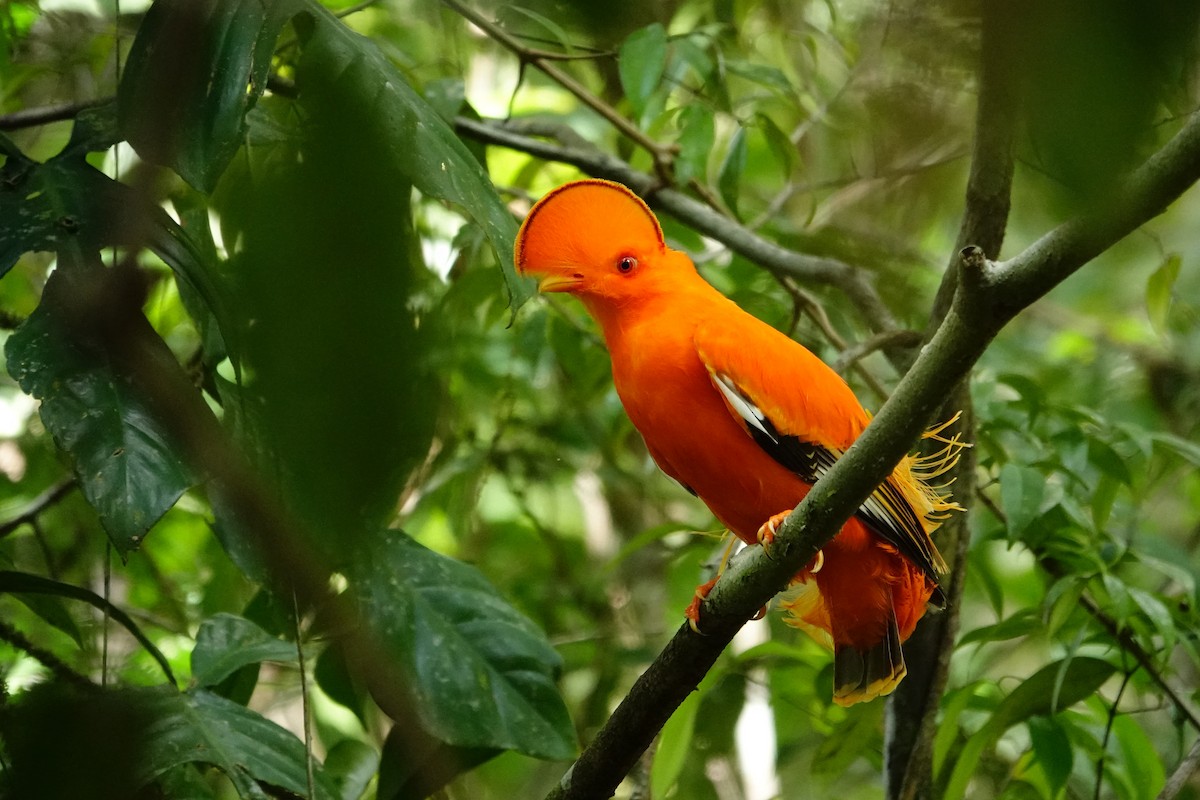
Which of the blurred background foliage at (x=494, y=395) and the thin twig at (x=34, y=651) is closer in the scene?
the blurred background foliage at (x=494, y=395)

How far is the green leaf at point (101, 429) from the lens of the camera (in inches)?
56.8

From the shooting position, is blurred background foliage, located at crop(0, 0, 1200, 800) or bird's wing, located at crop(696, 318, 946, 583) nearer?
blurred background foliage, located at crop(0, 0, 1200, 800)

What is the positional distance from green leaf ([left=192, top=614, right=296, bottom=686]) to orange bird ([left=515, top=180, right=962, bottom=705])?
2.62 feet

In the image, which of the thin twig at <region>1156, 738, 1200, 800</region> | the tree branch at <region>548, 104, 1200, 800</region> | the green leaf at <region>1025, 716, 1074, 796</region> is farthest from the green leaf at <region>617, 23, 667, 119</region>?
the thin twig at <region>1156, 738, 1200, 800</region>

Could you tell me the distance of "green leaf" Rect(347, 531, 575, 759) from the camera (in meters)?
2.18

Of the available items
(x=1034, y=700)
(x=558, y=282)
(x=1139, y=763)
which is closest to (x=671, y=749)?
(x=1034, y=700)

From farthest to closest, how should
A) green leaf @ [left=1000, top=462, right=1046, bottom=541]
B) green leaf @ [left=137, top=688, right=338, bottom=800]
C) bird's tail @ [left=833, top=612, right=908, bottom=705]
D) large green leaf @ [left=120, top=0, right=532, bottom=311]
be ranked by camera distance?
bird's tail @ [left=833, top=612, right=908, bottom=705]
green leaf @ [left=1000, top=462, right=1046, bottom=541]
green leaf @ [left=137, top=688, right=338, bottom=800]
large green leaf @ [left=120, top=0, right=532, bottom=311]

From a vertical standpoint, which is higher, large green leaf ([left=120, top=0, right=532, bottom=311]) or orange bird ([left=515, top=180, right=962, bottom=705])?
orange bird ([left=515, top=180, right=962, bottom=705])

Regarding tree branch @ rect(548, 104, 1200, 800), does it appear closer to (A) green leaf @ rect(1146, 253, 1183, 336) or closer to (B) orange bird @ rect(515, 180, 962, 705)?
(B) orange bird @ rect(515, 180, 962, 705)

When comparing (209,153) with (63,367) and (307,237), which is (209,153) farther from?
(307,237)

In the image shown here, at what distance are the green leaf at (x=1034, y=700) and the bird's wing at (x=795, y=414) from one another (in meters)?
0.35

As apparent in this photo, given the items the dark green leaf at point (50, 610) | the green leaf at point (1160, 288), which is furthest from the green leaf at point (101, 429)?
the green leaf at point (1160, 288)

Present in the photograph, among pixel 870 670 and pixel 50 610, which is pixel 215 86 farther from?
pixel 870 670

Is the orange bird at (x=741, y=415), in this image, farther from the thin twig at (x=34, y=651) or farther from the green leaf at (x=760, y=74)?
the thin twig at (x=34, y=651)
